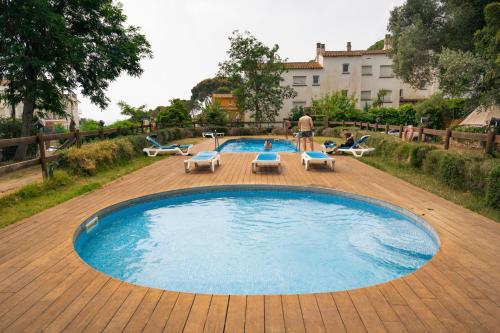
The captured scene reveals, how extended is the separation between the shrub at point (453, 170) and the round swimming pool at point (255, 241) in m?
2.27

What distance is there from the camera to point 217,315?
262 centimetres

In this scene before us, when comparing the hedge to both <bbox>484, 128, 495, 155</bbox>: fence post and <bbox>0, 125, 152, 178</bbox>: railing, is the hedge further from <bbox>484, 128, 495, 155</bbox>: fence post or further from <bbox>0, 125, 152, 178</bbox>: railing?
<bbox>0, 125, 152, 178</bbox>: railing

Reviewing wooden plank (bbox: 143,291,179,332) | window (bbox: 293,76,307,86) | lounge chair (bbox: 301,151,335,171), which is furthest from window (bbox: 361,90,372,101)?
wooden plank (bbox: 143,291,179,332)

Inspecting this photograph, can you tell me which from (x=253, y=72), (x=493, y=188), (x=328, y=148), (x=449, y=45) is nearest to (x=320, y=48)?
(x=253, y=72)

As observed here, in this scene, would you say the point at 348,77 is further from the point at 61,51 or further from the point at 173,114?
the point at 61,51

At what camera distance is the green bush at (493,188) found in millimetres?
5621

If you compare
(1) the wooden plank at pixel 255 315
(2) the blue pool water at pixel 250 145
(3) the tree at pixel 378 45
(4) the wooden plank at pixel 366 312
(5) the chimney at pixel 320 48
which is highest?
(3) the tree at pixel 378 45

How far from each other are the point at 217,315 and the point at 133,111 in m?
26.1

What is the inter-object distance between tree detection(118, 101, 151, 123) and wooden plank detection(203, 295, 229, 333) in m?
24.7

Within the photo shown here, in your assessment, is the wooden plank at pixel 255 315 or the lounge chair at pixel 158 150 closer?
the wooden plank at pixel 255 315

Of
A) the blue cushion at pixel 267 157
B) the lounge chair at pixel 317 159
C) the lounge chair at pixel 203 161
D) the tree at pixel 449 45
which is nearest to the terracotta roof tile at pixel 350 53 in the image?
the tree at pixel 449 45

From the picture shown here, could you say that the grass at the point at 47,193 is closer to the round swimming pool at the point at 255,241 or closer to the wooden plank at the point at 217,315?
the round swimming pool at the point at 255,241

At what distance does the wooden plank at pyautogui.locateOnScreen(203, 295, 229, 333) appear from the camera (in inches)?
96.0

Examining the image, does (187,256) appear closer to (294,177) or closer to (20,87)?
(294,177)
